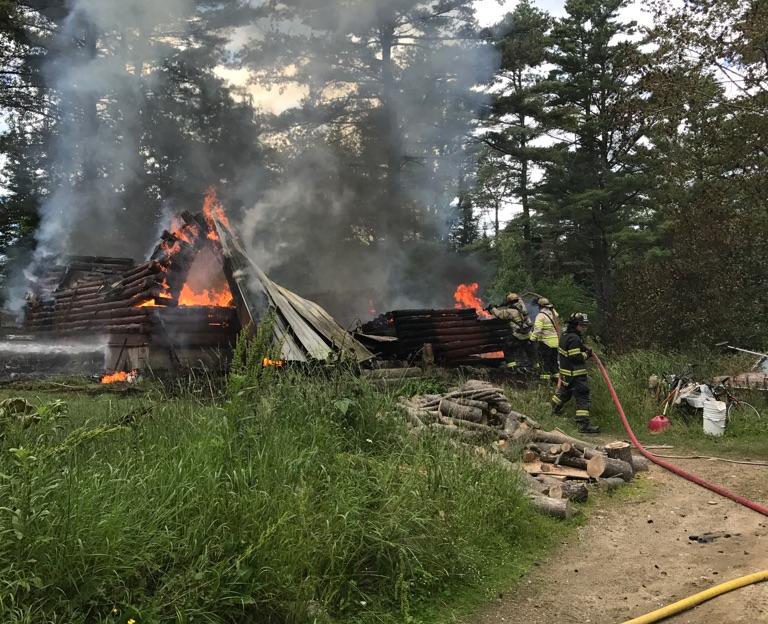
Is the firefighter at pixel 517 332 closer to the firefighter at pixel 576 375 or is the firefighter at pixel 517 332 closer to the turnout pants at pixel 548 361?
the turnout pants at pixel 548 361

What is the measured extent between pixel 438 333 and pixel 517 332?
2.04 m

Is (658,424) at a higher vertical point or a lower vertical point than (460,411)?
lower

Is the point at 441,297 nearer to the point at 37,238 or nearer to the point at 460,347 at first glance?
the point at 460,347

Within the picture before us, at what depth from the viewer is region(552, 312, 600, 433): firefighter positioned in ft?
30.1

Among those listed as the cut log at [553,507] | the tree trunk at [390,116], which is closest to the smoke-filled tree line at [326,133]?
the tree trunk at [390,116]

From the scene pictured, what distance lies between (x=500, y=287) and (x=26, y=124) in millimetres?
17168

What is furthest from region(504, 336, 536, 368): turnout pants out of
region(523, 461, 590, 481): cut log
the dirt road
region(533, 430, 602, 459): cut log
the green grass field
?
the green grass field

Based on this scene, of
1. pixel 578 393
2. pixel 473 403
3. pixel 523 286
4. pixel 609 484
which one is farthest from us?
pixel 523 286

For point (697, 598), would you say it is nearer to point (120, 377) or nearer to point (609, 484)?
point (609, 484)

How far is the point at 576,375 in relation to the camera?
30.6 ft

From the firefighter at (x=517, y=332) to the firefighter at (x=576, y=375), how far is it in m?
3.79

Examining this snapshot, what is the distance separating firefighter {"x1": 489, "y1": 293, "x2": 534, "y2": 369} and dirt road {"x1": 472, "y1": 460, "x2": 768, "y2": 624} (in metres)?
7.88

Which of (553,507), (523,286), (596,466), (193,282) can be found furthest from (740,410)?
(523,286)

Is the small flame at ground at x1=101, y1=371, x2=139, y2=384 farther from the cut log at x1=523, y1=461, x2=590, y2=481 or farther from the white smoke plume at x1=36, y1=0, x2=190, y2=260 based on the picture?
the white smoke plume at x1=36, y1=0, x2=190, y2=260
